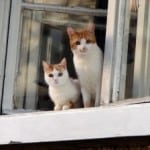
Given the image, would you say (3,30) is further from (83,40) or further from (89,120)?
(89,120)

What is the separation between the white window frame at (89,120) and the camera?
7.54ft

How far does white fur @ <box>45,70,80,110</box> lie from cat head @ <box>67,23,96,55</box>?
9 centimetres

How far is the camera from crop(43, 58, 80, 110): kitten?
2648 millimetres

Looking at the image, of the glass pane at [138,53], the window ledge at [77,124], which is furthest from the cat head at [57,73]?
the glass pane at [138,53]

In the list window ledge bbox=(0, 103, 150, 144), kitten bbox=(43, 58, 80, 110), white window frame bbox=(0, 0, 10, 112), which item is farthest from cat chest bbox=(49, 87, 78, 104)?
white window frame bbox=(0, 0, 10, 112)

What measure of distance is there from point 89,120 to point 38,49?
0.51 metres

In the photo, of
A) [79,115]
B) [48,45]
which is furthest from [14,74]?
[79,115]

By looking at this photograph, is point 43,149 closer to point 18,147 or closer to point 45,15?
point 18,147

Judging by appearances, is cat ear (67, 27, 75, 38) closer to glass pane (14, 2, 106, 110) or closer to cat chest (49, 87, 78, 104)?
glass pane (14, 2, 106, 110)

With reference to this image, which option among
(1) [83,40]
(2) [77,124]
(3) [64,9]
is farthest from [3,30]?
(2) [77,124]

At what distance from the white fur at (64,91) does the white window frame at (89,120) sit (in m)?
0.10

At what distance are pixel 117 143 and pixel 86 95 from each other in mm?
259

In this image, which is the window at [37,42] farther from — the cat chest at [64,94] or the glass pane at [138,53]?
the glass pane at [138,53]

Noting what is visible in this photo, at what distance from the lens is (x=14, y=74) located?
2.79 metres
